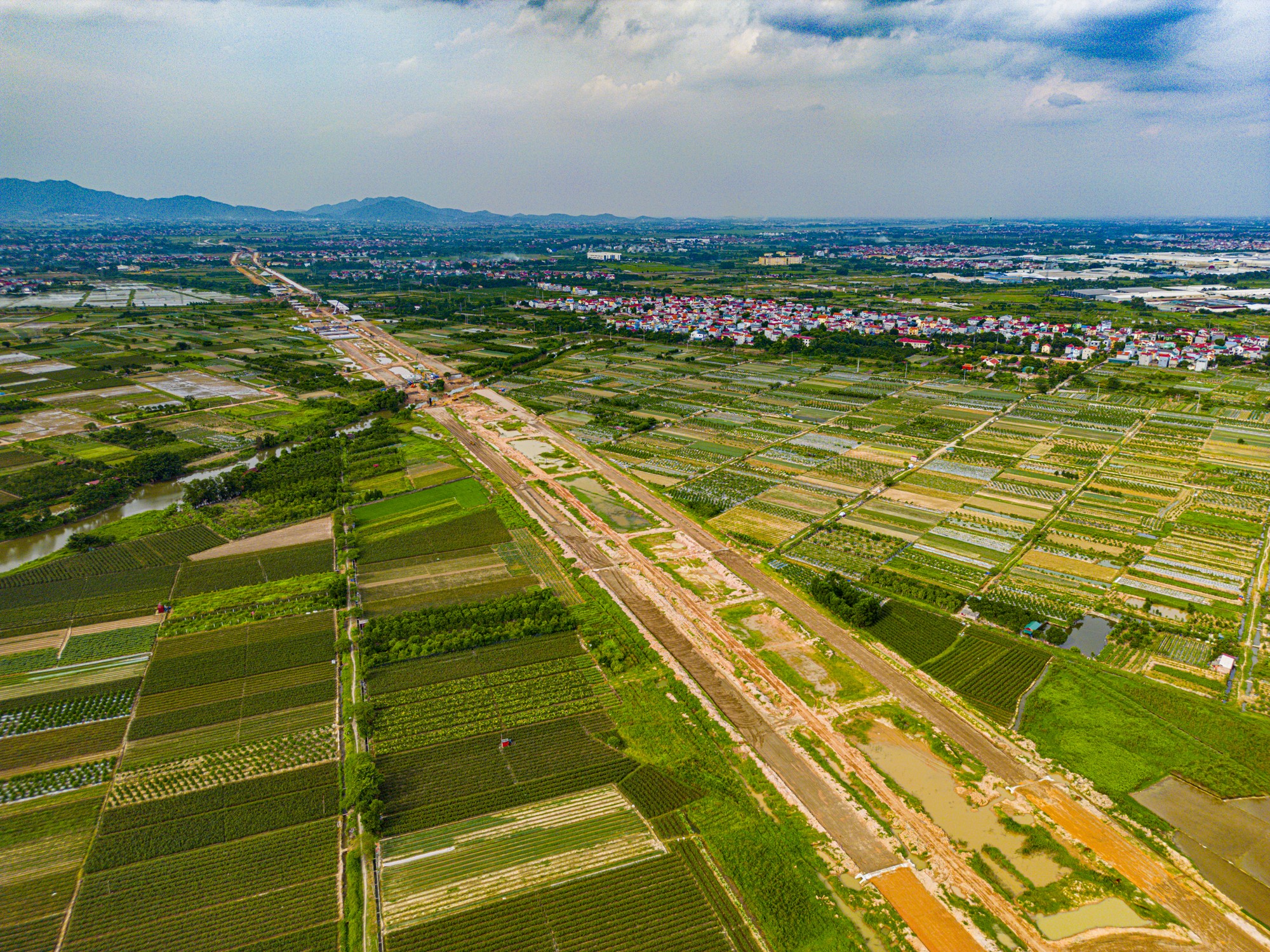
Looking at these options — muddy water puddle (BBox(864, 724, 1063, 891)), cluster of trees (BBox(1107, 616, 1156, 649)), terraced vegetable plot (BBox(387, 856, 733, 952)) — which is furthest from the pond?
terraced vegetable plot (BBox(387, 856, 733, 952))

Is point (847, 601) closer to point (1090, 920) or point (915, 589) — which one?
point (915, 589)

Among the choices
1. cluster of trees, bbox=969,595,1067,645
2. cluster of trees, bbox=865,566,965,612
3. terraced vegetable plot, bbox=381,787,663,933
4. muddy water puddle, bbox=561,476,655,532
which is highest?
muddy water puddle, bbox=561,476,655,532

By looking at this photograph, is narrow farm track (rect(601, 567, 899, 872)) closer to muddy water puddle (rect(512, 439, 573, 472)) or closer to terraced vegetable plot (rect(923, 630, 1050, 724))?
terraced vegetable plot (rect(923, 630, 1050, 724))

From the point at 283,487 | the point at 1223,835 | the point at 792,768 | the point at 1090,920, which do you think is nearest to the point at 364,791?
the point at 792,768

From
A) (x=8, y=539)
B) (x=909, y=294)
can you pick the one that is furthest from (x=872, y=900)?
(x=909, y=294)

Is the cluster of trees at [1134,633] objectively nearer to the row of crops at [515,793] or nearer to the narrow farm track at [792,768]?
the narrow farm track at [792,768]

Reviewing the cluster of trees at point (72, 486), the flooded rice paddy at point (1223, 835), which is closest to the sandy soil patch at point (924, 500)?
the flooded rice paddy at point (1223, 835)
